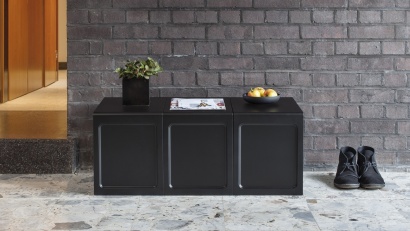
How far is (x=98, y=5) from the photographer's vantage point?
5.62 metres

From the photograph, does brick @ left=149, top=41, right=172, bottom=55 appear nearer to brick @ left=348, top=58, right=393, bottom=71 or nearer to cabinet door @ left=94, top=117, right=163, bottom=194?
cabinet door @ left=94, top=117, right=163, bottom=194

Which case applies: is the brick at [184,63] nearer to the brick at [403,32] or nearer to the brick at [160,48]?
the brick at [160,48]

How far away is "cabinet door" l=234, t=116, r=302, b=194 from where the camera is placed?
5.04 meters

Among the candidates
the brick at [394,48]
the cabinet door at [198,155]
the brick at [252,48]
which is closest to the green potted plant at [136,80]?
the cabinet door at [198,155]

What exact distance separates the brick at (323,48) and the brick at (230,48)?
18.9 inches

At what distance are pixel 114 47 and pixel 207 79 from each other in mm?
613

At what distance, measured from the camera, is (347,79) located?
5.70 metres

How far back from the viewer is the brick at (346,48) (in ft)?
18.6

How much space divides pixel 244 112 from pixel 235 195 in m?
0.47

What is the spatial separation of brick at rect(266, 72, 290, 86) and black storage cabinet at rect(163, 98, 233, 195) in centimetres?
70

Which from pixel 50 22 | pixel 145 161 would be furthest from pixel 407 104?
pixel 50 22

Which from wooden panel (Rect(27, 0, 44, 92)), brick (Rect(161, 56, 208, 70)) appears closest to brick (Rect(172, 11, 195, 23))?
brick (Rect(161, 56, 208, 70))

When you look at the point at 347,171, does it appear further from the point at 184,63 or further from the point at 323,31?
the point at 184,63

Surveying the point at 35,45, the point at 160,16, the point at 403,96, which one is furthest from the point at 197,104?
the point at 35,45
